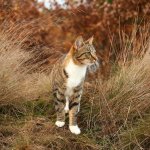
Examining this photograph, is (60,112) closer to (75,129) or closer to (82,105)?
(75,129)

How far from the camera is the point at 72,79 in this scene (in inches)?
212

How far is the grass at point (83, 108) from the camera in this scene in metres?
5.32

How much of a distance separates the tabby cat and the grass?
16 centimetres

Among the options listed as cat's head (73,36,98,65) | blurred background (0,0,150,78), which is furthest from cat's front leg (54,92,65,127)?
blurred background (0,0,150,78)

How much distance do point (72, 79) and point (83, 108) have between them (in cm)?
69

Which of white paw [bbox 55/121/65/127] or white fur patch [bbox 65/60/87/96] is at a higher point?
white fur patch [bbox 65/60/87/96]

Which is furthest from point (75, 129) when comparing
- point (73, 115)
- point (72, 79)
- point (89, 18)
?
point (89, 18)

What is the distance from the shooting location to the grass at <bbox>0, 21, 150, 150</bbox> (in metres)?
5.32

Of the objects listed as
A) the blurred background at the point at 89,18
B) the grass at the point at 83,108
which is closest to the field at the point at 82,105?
the grass at the point at 83,108

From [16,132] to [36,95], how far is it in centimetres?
81

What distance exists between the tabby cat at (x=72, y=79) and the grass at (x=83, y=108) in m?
0.16

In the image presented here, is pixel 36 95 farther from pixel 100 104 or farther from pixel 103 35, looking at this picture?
pixel 103 35

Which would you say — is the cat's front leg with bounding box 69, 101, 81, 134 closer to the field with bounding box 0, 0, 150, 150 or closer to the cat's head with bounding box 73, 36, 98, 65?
the field with bounding box 0, 0, 150, 150

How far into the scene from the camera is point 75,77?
17.7ft
